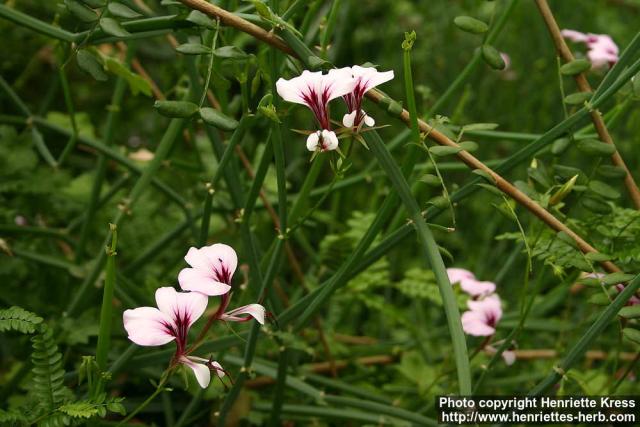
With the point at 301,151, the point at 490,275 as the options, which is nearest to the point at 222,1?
the point at 301,151

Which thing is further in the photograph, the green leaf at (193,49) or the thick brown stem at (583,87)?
the thick brown stem at (583,87)

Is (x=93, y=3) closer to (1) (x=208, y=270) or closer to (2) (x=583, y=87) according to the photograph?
(1) (x=208, y=270)

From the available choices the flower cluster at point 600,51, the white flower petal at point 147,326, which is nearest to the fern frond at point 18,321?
the white flower petal at point 147,326

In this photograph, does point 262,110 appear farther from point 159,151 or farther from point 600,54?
point 600,54

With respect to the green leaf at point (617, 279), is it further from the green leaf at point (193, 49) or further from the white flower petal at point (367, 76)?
the green leaf at point (193, 49)

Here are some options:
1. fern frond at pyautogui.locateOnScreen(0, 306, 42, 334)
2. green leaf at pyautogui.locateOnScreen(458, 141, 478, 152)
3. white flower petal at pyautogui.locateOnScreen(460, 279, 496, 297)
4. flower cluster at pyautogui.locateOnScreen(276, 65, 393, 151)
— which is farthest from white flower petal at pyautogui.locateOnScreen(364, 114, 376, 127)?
white flower petal at pyautogui.locateOnScreen(460, 279, 496, 297)

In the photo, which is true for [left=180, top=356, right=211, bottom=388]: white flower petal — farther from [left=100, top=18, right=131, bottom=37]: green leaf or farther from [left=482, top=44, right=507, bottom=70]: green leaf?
[left=482, top=44, right=507, bottom=70]: green leaf
